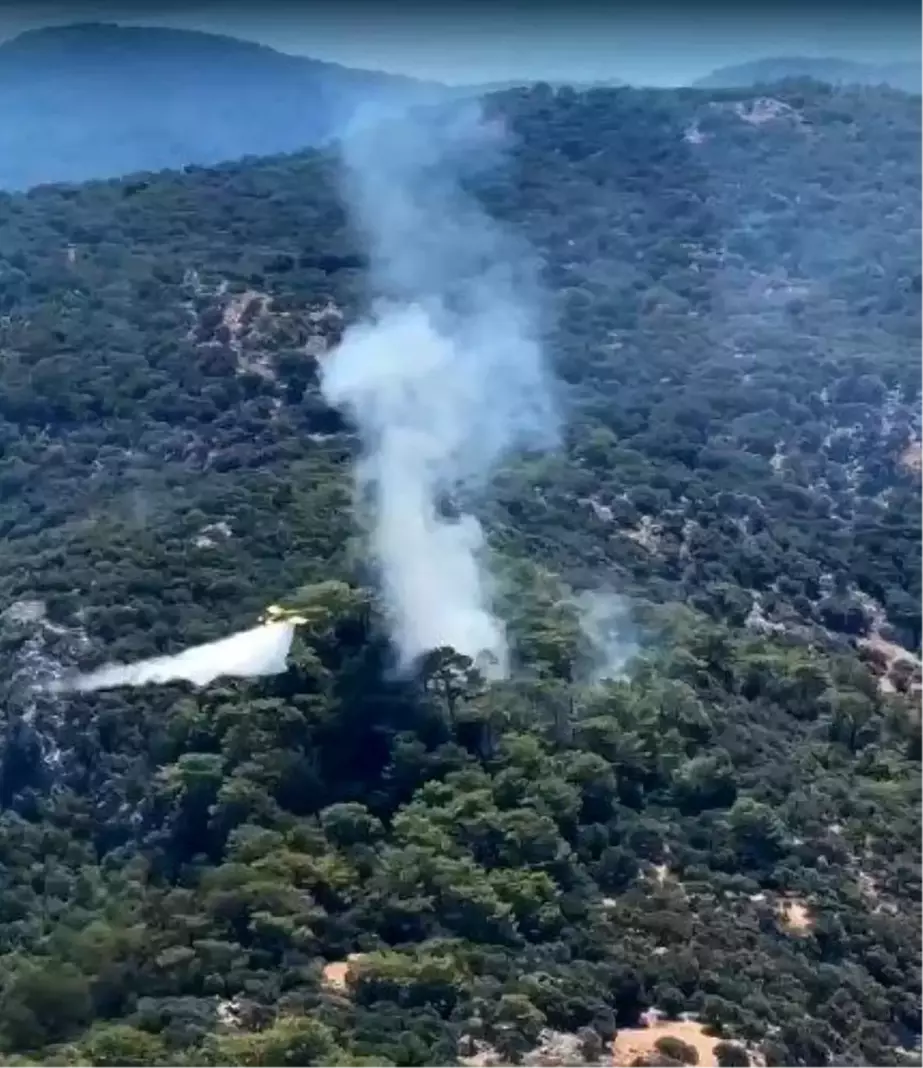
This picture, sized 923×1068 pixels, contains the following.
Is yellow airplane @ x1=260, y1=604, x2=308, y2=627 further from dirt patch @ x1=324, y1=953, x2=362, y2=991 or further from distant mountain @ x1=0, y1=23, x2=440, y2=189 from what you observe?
distant mountain @ x1=0, y1=23, x2=440, y2=189

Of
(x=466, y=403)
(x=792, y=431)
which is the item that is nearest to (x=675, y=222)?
(x=792, y=431)

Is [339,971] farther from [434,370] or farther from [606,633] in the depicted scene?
[434,370]

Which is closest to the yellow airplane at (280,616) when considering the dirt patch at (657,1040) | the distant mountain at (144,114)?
the dirt patch at (657,1040)

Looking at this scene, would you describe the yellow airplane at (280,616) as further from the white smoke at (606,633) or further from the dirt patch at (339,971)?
the dirt patch at (339,971)

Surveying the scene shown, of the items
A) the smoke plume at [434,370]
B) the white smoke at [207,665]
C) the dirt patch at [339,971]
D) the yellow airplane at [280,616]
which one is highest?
the smoke plume at [434,370]

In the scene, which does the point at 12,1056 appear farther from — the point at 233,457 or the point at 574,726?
the point at 233,457

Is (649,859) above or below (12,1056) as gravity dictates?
below

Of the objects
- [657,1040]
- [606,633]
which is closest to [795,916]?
[657,1040]
